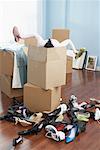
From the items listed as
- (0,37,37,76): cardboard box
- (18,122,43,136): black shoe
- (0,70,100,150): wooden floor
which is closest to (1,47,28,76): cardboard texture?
(0,37,37,76): cardboard box

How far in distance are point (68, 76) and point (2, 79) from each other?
4.02 feet

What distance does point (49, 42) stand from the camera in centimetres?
264

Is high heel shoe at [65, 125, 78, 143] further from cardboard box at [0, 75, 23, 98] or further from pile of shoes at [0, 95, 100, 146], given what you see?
cardboard box at [0, 75, 23, 98]

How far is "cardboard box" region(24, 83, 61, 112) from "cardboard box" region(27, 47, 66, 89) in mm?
54

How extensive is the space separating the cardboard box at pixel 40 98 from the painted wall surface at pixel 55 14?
2.30 meters

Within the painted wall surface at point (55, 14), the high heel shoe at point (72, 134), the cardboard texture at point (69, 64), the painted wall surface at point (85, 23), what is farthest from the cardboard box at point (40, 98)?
the painted wall surface at point (55, 14)

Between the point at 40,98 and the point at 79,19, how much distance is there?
92.3 inches

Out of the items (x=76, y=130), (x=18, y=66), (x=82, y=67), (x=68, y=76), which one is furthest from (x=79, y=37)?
(x=76, y=130)

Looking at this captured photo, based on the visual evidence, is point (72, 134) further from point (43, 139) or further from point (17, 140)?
point (17, 140)

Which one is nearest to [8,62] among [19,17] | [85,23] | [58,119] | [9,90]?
[9,90]

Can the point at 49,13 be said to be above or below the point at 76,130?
above

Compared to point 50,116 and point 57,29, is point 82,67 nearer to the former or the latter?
point 57,29

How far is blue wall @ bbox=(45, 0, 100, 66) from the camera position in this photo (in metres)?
4.34

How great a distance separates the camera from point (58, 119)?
2.40 meters
